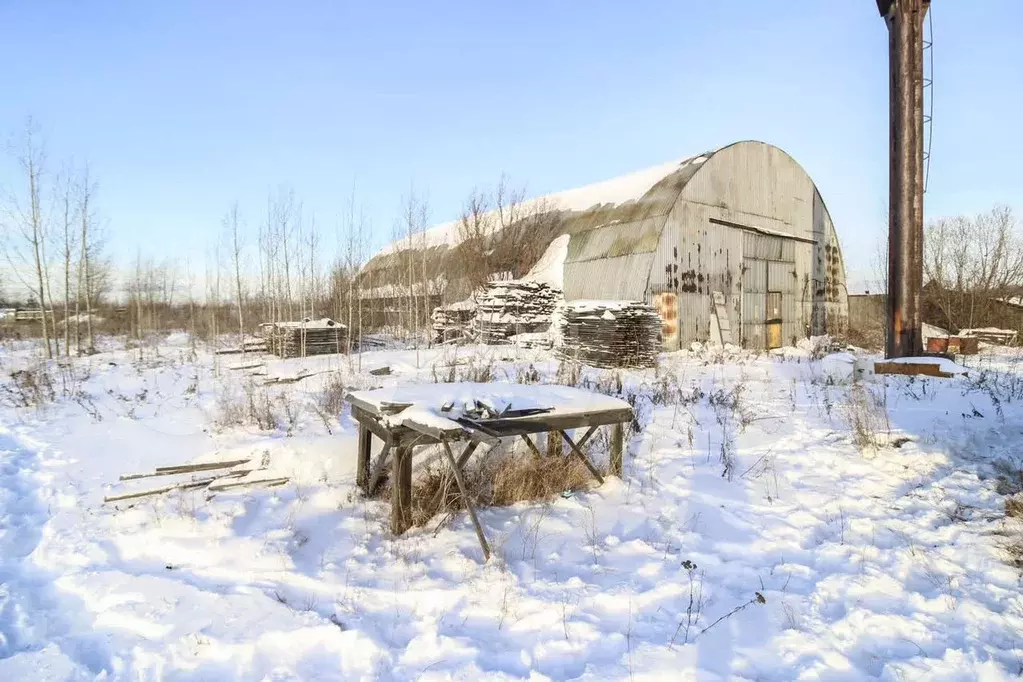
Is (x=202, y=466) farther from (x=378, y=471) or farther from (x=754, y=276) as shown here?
(x=754, y=276)

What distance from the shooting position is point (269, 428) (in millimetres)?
7617

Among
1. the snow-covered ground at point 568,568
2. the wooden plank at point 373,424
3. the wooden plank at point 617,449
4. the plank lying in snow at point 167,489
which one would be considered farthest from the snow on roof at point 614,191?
the plank lying in snow at point 167,489

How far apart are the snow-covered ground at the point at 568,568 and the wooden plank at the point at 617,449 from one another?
31 cm

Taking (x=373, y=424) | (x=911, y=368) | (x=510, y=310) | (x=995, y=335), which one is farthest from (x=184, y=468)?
(x=995, y=335)

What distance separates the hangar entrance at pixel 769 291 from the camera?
755 inches

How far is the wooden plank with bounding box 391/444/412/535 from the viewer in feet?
13.5

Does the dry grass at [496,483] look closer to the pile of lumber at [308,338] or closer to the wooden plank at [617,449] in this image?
the wooden plank at [617,449]

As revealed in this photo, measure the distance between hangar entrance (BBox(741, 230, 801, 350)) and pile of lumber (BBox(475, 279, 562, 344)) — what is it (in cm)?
697

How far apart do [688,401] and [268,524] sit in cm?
642

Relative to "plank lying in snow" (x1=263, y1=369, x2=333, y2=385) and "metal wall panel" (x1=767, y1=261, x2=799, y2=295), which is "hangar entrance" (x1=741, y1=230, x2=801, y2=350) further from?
"plank lying in snow" (x1=263, y1=369, x2=333, y2=385)

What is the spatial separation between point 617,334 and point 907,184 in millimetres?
7427

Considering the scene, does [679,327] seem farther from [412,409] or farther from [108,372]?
[108,372]

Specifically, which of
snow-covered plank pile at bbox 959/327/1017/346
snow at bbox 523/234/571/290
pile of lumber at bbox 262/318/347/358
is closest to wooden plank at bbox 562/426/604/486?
pile of lumber at bbox 262/318/347/358

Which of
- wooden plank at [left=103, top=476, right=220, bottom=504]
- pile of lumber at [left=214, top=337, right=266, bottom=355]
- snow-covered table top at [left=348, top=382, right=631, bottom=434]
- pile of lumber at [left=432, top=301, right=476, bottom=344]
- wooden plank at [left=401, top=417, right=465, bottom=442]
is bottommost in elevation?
wooden plank at [left=103, top=476, right=220, bottom=504]
